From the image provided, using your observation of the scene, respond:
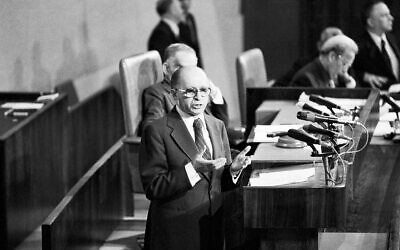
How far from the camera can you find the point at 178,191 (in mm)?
4004

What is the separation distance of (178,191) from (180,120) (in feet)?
0.94

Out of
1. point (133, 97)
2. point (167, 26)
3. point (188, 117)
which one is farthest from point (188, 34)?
point (188, 117)

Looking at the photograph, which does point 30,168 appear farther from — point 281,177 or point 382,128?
point 281,177

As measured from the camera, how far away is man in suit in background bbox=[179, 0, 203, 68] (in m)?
9.02

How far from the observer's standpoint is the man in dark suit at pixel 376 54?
25.2 feet

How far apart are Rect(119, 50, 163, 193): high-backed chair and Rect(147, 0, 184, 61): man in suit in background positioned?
7.24 ft

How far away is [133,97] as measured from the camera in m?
5.90

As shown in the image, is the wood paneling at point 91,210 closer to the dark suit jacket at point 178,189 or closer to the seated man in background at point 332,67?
the dark suit jacket at point 178,189

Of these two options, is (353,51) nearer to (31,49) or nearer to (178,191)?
(31,49)

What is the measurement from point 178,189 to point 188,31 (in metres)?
5.24

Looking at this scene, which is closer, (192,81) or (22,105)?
(192,81)

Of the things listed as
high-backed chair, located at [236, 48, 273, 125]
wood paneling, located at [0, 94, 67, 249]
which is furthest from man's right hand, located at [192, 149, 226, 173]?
high-backed chair, located at [236, 48, 273, 125]

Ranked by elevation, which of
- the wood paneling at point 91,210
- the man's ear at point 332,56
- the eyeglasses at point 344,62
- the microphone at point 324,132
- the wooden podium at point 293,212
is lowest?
the wood paneling at point 91,210

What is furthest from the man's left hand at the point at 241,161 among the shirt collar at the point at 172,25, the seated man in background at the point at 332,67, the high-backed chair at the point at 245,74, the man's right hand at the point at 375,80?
the shirt collar at the point at 172,25
